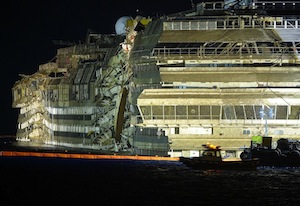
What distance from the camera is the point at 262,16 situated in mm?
177875

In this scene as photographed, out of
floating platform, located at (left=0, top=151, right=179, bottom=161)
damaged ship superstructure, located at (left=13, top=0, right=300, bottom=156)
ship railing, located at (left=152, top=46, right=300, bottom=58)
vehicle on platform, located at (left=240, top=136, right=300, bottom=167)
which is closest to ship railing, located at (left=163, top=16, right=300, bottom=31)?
damaged ship superstructure, located at (left=13, top=0, right=300, bottom=156)

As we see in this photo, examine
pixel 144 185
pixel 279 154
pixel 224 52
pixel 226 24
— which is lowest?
pixel 144 185

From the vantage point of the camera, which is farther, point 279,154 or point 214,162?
point 279,154

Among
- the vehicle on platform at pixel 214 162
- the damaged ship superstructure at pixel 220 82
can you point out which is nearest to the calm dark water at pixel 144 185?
the vehicle on platform at pixel 214 162

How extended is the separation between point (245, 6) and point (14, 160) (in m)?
33.3

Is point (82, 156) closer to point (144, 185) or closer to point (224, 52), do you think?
point (224, 52)

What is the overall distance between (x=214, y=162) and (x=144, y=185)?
13231mm

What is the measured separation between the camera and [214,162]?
156m

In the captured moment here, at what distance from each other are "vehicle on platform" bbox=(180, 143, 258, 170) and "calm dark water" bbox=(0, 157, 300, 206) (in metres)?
0.79

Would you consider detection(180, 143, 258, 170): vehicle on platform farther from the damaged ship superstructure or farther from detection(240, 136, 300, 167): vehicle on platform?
the damaged ship superstructure

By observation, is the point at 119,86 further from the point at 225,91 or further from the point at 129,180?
the point at 129,180

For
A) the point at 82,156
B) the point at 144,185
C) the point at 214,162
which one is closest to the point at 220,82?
the point at 214,162

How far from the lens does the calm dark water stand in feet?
436

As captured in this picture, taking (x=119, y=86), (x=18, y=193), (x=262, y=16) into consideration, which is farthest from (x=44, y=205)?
(x=119, y=86)
